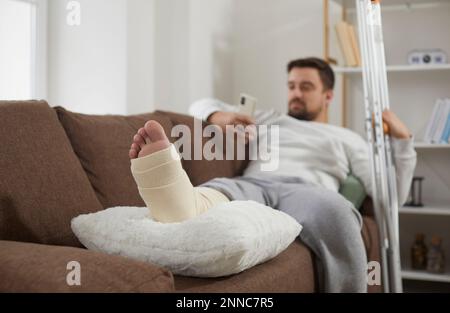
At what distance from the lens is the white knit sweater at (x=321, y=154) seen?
6.84 feet

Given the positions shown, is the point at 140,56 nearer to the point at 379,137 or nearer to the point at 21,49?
the point at 21,49

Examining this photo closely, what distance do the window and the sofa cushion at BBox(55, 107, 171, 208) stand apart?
29.1 inches

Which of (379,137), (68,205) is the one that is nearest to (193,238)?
(68,205)

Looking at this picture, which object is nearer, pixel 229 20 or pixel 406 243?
pixel 406 243

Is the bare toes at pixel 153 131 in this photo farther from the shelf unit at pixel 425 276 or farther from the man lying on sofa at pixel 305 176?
the shelf unit at pixel 425 276

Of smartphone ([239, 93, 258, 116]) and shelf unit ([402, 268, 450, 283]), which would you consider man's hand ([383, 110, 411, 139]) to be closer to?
smartphone ([239, 93, 258, 116])

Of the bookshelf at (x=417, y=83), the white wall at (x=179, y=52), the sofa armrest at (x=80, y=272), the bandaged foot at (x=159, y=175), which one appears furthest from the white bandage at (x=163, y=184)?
the bookshelf at (x=417, y=83)

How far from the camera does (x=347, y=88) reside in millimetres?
3031

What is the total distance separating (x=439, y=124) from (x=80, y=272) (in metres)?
2.18

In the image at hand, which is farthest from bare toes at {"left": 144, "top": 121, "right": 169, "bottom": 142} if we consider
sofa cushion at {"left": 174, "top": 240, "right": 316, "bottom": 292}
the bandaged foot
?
sofa cushion at {"left": 174, "top": 240, "right": 316, "bottom": 292}

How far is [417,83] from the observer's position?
2.91 metres
